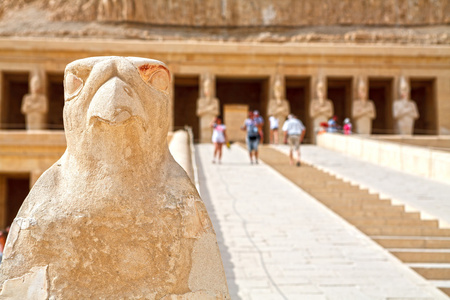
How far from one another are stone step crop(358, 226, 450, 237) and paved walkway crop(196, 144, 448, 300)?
0.40m

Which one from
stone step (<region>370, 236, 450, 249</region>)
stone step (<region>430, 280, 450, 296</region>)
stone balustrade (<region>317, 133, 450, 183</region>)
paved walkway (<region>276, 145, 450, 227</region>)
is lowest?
stone step (<region>430, 280, 450, 296</region>)

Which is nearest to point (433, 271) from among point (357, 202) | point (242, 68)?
point (357, 202)

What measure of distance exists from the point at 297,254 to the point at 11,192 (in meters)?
13.5

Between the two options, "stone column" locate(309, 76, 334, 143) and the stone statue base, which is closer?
the stone statue base

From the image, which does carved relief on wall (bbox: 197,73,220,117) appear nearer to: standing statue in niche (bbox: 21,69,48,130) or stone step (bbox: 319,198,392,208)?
standing statue in niche (bbox: 21,69,48,130)

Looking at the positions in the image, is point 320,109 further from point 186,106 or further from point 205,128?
point 186,106

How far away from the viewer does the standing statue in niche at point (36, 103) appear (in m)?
18.3

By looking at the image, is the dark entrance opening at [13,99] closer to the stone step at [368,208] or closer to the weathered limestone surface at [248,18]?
the weathered limestone surface at [248,18]

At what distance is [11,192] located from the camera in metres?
15.6

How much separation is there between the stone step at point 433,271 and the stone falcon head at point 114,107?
3.59 meters

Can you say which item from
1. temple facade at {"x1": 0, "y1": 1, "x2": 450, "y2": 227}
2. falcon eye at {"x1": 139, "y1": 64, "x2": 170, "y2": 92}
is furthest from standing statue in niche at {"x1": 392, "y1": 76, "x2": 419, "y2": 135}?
falcon eye at {"x1": 139, "y1": 64, "x2": 170, "y2": 92}

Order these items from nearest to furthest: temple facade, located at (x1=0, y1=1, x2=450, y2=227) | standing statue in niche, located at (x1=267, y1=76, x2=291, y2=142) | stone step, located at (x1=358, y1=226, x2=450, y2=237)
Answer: stone step, located at (x1=358, y1=226, x2=450, y2=237)
temple facade, located at (x1=0, y1=1, x2=450, y2=227)
standing statue in niche, located at (x1=267, y1=76, x2=291, y2=142)

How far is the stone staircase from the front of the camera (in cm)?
468

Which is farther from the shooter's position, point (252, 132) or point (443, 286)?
point (252, 132)
